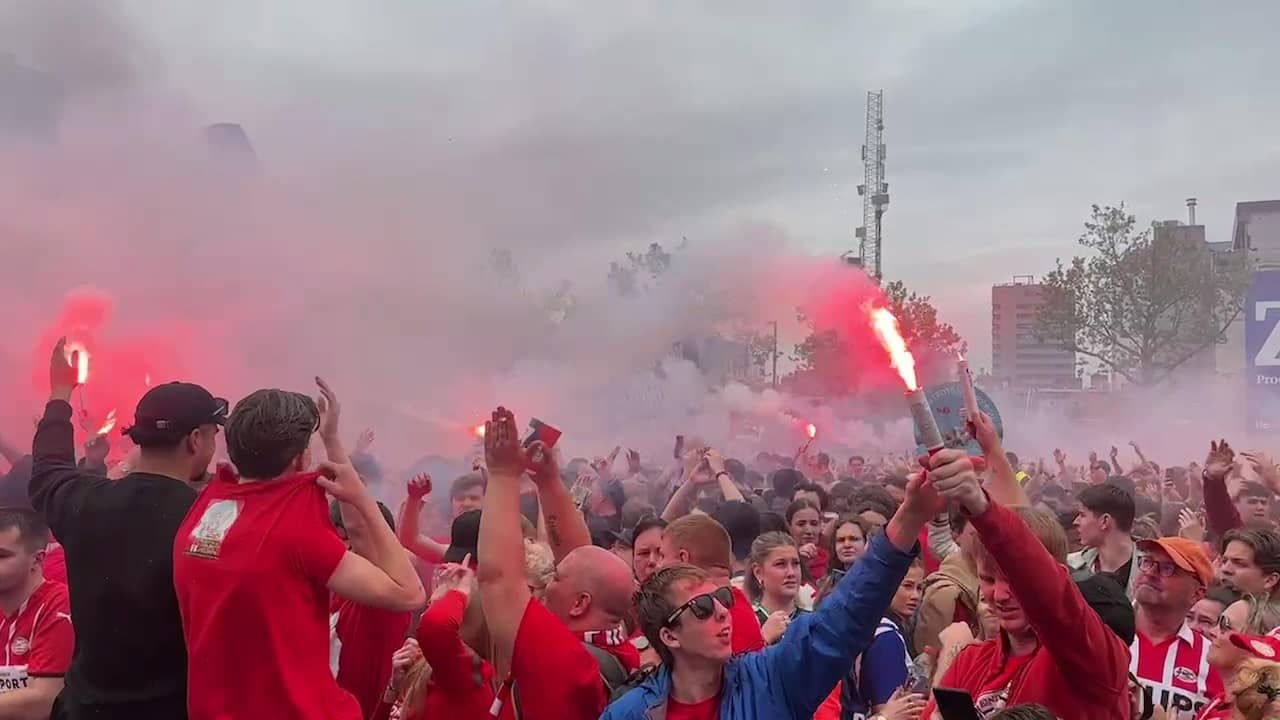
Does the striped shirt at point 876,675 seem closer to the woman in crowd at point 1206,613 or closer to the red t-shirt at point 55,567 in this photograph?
the woman in crowd at point 1206,613

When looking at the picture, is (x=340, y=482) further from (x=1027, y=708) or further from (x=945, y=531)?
(x=945, y=531)

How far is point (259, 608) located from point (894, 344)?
84.1 inches

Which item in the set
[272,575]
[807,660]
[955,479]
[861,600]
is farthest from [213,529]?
[955,479]

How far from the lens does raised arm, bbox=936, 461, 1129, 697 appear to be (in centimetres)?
304

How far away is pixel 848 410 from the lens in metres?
29.0

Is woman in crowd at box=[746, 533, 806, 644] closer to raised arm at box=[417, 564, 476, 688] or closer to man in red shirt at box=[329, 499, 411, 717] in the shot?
man in red shirt at box=[329, 499, 411, 717]

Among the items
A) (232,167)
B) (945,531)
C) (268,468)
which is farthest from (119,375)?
(268,468)

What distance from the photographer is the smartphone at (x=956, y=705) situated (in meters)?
2.88

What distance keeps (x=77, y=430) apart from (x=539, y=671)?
10543 millimetres

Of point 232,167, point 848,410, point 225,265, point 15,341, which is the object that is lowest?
point 848,410

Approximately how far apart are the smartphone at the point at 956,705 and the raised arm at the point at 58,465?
116 inches

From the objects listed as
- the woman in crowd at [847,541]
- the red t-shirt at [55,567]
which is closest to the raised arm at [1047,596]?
the woman in crowd at [847,541]

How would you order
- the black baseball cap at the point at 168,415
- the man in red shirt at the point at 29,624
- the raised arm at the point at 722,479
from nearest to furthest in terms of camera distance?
the black baseball cap at the point at 168,415
the man in red shirt at the point at 29,624
the raised arm at the point at 722,479

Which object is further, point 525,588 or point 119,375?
point 119,375
